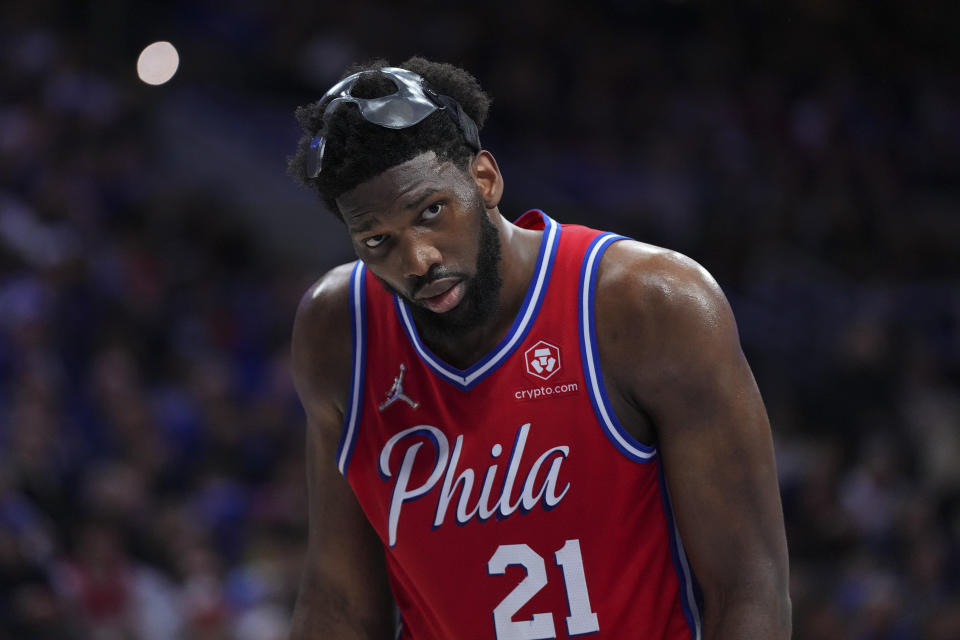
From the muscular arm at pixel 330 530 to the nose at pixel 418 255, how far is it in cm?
38

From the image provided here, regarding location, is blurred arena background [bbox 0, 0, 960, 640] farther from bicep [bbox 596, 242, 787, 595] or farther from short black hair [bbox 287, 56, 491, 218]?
short black hair [bbox 287, 56, 491, 218]

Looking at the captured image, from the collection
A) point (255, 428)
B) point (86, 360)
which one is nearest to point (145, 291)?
point (86, 360)

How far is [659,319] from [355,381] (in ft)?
2.12

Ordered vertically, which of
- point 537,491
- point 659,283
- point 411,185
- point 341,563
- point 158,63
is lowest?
point 341,563

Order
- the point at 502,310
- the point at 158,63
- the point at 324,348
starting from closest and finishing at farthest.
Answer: the point at 502,310
the point at 324,348
the point at 158,63

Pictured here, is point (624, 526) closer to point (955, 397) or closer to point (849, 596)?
point (849, 596)

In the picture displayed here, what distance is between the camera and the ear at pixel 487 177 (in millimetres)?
2270

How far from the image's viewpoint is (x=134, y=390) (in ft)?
23.3

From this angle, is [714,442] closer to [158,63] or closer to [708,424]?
[708,424]

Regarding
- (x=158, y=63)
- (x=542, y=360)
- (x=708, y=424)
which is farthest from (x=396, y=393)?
(x=158, y=63)

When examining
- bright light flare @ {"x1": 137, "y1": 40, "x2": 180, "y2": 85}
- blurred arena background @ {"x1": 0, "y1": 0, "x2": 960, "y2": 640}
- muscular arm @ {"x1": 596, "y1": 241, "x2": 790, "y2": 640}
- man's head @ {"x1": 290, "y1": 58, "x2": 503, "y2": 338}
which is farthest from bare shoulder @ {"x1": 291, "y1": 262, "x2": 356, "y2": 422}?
bright light flare @ {"x1": 137, "y1": 40, "x2": 180, "y2": 85}

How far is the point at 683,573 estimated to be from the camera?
2.23 meters

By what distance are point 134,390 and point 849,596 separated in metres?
4.09

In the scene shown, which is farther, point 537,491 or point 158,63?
point 158,63
